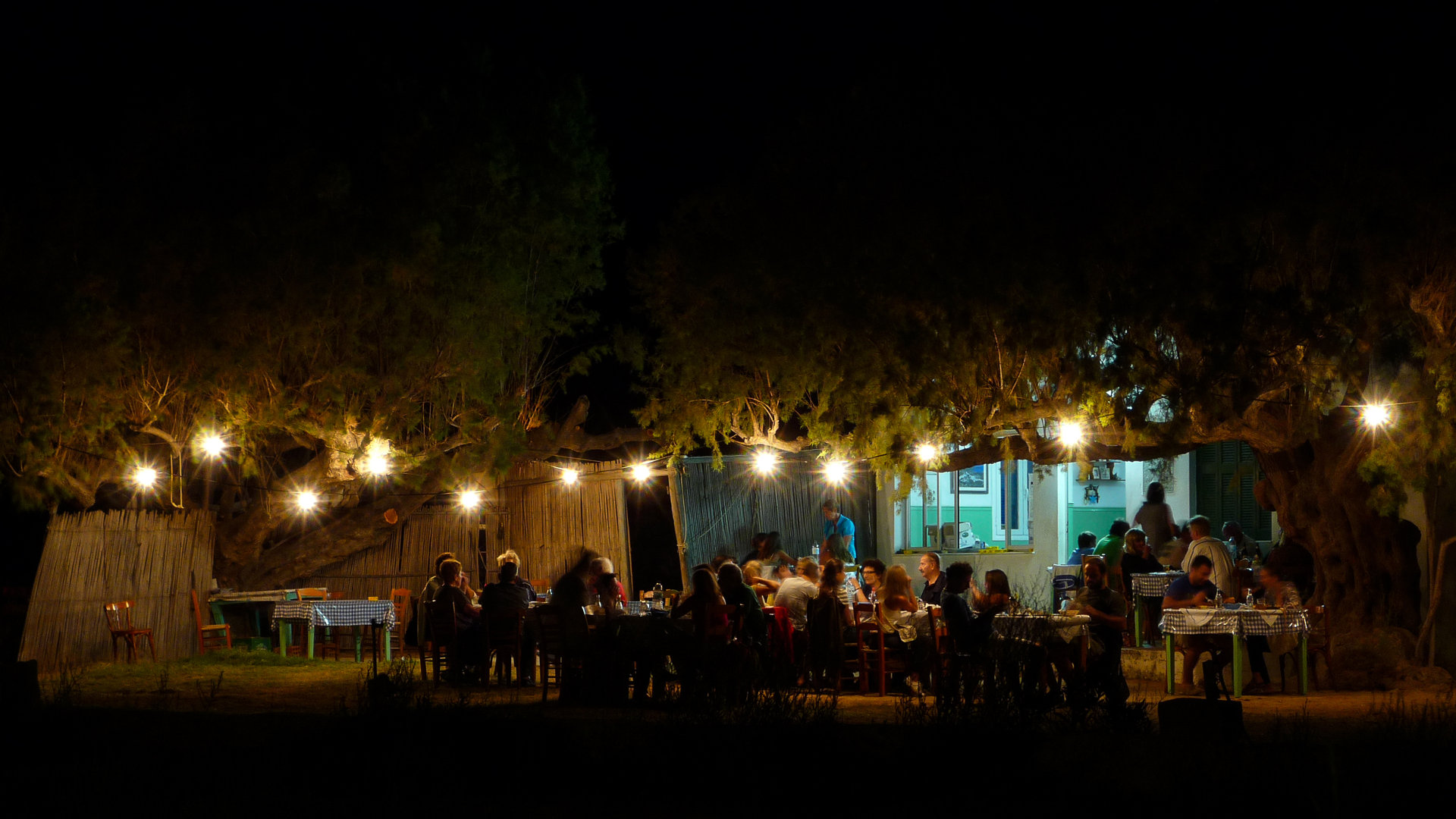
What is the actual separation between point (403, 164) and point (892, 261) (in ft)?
20.8

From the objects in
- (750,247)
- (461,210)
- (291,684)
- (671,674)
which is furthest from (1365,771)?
(461,210)

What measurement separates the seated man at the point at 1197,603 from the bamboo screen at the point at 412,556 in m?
7.96

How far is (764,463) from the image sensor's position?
50.9 ft

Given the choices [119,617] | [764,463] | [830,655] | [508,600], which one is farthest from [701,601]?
[119,617]

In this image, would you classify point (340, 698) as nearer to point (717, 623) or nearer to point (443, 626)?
point (443, 626)

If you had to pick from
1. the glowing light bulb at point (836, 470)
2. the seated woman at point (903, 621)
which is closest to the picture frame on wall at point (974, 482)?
the glowing light bulb at point (836, 470)

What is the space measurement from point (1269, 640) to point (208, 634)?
34.3ft

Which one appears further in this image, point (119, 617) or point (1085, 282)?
point (119, 617)

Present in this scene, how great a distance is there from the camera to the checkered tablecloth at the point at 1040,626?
29.1ft

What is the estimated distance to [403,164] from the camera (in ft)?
48.7

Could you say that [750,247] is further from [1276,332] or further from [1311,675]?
[1311,675]

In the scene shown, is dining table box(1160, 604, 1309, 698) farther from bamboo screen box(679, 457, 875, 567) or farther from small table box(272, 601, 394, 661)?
small table box(272, 601, 394, 661)

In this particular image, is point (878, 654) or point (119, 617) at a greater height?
point (119, 617)

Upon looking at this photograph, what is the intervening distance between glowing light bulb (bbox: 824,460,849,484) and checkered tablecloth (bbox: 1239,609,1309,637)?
5.25 metres
